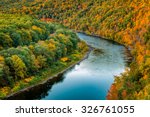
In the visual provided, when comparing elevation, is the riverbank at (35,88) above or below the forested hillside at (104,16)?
above

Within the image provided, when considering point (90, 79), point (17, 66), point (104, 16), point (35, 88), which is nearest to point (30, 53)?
point (17, 66)

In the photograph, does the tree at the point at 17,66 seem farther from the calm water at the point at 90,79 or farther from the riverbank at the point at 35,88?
the calm water at the point at 90,79

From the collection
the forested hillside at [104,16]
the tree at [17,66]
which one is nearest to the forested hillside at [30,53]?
the tree at [17,66]

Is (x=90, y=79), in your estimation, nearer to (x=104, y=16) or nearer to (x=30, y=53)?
(x=30, y=53)

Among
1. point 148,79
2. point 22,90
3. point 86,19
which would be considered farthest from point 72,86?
point 86,19

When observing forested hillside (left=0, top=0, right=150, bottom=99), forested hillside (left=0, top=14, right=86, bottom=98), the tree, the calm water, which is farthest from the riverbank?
forested hillside (left=0, top=0, right=150, bottom=99)

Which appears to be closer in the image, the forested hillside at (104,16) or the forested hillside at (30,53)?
the forested hillside at (30,53)
